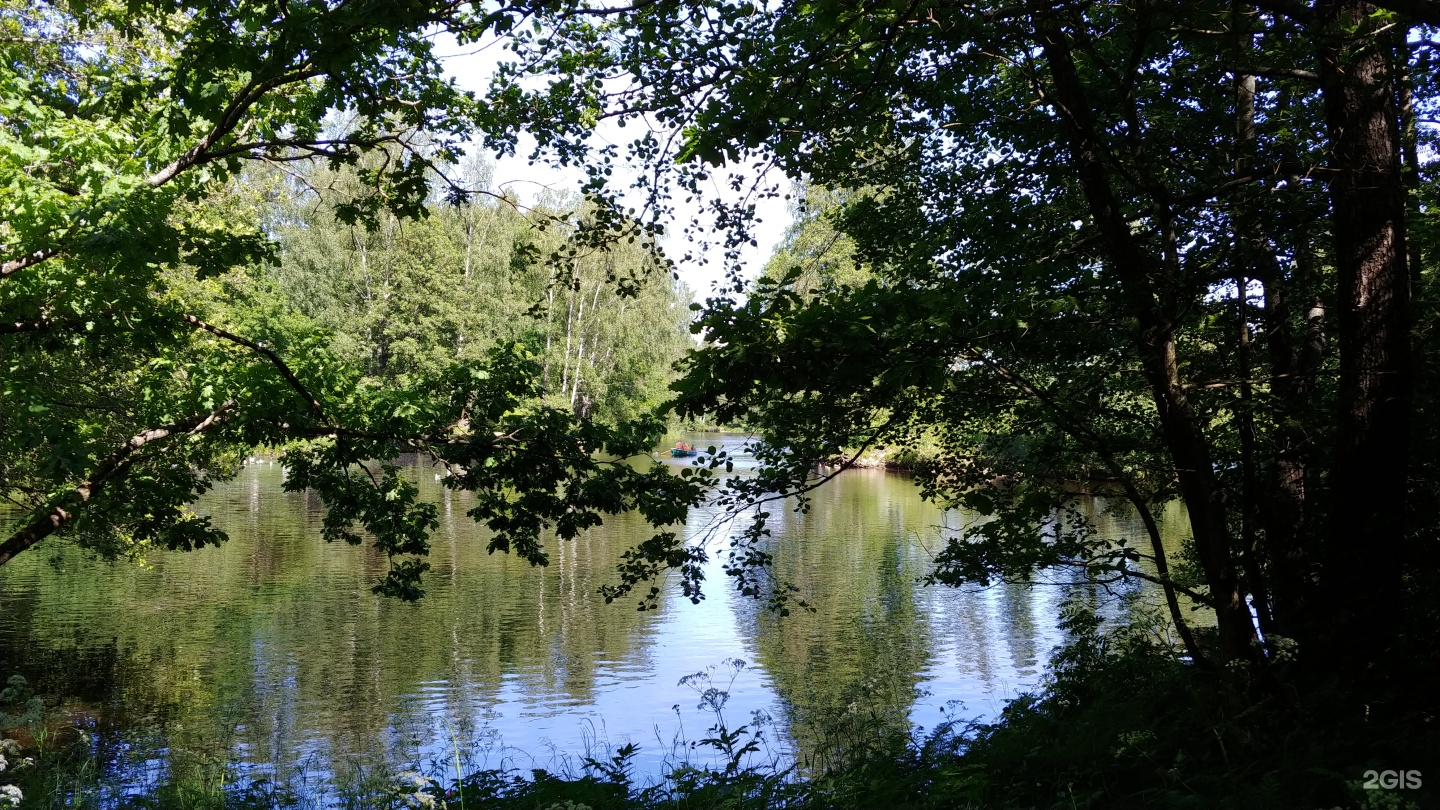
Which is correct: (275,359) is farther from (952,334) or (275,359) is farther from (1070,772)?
(1070,772)

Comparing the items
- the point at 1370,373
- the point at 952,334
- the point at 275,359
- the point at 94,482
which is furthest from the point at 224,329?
the point at 1370,373

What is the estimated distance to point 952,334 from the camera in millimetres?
5059

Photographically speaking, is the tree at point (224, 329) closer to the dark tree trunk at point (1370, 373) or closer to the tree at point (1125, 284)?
the tree at point (1125, 284)

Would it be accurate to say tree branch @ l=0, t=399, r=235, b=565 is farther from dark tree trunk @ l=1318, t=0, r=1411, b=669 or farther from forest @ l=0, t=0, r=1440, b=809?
dark tree trunk @ l=1318, t=0, r=1411, b=669

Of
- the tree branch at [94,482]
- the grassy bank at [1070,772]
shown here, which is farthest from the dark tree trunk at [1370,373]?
the tree branch at [94,482]

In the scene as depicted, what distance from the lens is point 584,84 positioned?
7172mm

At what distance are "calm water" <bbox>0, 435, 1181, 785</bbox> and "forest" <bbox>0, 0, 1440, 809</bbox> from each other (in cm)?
188

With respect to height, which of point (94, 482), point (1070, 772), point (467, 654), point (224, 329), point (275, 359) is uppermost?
point (224, 329)

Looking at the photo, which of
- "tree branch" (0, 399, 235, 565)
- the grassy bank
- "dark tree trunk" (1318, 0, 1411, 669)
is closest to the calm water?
the grassy bank

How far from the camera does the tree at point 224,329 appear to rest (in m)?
6.30

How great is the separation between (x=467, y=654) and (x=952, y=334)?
10605 millimetres

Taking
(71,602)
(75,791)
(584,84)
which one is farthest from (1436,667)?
(71,602)

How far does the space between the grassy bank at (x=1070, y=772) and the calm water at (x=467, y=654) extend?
113 cm

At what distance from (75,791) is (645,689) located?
20.9ft
